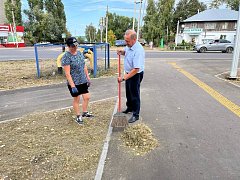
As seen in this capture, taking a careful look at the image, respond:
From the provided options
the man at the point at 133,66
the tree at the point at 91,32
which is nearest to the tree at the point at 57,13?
the tree at the point at 91,32

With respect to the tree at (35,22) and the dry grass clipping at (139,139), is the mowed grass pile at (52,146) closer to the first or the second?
the dry grass clipping at (139,139)

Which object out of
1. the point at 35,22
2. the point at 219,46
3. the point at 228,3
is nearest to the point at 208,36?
the point at 228,3

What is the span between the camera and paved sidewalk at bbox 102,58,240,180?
2977mm

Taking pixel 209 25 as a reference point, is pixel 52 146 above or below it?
below

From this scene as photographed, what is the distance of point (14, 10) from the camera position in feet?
165

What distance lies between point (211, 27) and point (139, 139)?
4964 cm

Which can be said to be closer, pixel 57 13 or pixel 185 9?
pixel 57 13

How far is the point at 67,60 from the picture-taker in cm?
413

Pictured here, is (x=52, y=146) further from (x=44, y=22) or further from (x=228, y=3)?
(x=228, y=3)

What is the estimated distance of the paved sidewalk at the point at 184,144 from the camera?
2.98m

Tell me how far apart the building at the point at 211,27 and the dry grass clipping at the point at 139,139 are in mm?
46966

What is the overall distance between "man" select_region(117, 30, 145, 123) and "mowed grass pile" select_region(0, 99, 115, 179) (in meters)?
0.69

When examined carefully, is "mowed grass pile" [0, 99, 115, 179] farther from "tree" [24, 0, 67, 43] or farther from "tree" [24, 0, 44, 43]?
"tree" [24, 0, 44, 43]

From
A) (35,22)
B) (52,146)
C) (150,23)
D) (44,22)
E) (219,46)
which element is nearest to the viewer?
(52,146)
